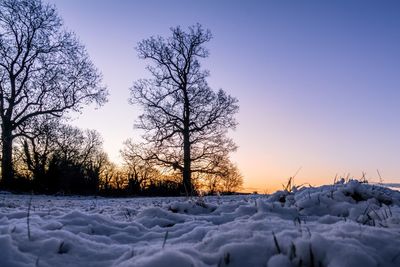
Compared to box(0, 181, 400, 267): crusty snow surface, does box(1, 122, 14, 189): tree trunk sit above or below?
above

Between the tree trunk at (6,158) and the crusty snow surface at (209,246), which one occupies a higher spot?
the tree trunk at (6,158)

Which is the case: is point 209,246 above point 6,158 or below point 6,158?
below

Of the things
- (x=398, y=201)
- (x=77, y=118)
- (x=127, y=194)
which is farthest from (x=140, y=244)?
(x=77, y=118)

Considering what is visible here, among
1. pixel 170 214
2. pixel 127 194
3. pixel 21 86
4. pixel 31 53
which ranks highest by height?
pixel 31 53

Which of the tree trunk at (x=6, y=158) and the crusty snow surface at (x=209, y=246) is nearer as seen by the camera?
the crusty snow surface at (x=209, y=246)

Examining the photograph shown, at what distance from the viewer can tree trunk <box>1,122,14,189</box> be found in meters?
17.7

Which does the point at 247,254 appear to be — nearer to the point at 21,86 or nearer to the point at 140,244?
the point at 140,244

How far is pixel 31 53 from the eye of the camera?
20922 millimetres

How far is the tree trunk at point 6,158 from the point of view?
58.1 feet

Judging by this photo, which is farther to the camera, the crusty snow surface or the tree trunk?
the tree trunk

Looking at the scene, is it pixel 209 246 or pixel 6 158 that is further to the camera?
pixel 6 158

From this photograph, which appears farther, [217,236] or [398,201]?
[398,201]

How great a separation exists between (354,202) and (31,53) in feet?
67.9

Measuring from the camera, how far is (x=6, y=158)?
1911 centimetres
